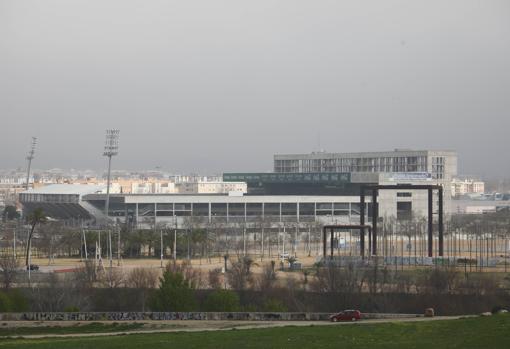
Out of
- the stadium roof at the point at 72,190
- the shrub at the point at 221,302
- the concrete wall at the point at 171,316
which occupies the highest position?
the stadium roof at the point at 72,190

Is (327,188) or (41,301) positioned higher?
(327,188)

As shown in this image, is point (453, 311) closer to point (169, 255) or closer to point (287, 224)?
point (169, 255)

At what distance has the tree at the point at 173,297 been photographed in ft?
150

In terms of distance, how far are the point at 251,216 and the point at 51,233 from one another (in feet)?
106

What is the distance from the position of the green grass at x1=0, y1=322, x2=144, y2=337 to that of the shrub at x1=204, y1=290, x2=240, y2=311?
5471mm

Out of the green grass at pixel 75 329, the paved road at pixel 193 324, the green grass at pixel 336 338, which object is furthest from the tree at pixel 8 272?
the green grass at pixel 336 338

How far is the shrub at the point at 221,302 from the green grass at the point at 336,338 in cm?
961

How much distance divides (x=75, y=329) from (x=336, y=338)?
39.5 ft

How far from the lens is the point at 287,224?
102812 mm

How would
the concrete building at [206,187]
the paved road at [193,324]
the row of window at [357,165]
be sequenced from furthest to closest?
the concrete building at [206,187] < the row of window at [357,165] < the paved road at [193,324]

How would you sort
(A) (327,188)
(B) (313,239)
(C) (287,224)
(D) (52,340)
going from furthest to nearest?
(A) (327,188), (C) (287,224), (B) (313,239), (D) (52,340)

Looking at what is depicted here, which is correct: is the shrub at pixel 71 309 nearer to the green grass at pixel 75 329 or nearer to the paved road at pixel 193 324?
the paved road at pixel 193 324

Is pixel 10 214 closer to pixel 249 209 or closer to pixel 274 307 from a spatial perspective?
pixel 249 209

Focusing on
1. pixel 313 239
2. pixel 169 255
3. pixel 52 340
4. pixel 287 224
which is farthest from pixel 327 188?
pixel 52 340
